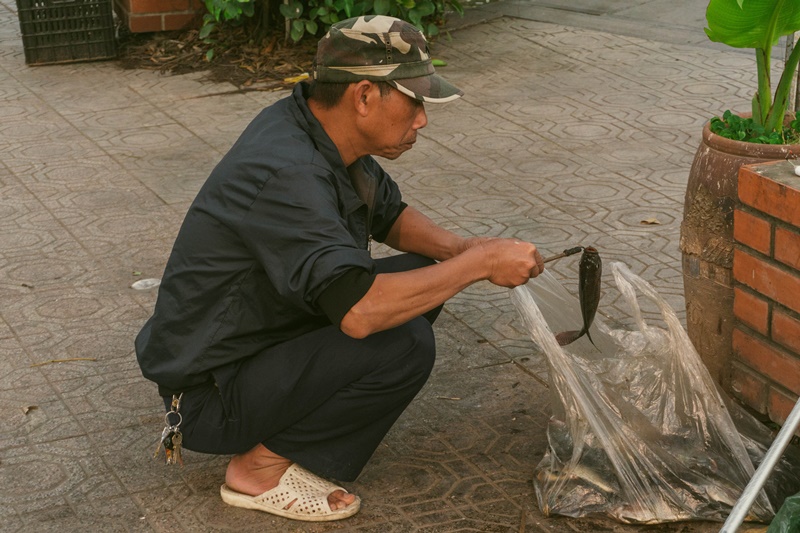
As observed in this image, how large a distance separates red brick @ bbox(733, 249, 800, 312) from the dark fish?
445mm

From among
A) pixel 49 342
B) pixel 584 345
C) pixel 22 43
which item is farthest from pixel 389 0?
pixel 584 345

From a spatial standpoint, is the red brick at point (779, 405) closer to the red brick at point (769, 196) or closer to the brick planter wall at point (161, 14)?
the red brick at point (769, 196)

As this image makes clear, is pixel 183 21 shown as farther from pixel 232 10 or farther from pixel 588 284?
pixel 588 284

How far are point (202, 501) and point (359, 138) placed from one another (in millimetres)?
1156

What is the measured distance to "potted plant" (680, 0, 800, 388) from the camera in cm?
348

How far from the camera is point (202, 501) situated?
134 inches

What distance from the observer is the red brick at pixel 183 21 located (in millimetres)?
8648

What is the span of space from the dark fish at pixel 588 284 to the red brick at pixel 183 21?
230 inches

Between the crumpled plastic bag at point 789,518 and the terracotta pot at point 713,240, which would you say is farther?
the terracotta pot at point 713,240

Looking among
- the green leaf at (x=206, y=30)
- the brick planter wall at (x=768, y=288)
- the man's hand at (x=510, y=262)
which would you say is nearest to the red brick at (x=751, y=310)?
the brick planter wall at (x=768, y=288)

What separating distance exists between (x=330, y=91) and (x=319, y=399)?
0.85 meters

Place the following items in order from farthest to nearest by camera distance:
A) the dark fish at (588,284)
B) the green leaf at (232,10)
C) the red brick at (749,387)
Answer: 1. the green leaf at (232,10)
2. the red brick at (749,387)
3. the dark fish at (588,284)

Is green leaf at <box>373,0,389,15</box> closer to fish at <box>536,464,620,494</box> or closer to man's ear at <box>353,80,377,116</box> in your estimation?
man's ear at <box>353,80,377,116</box>

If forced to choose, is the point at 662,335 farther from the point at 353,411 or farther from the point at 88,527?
the point at 88,527
